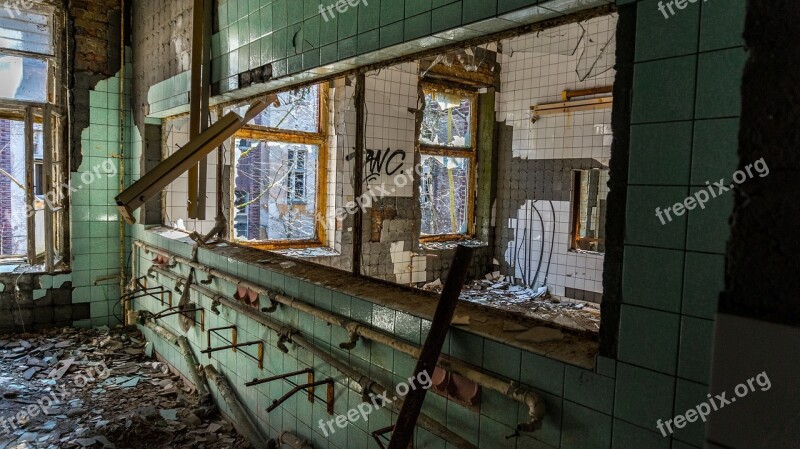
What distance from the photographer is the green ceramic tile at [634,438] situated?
133 cm

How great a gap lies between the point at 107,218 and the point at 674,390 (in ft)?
19.0

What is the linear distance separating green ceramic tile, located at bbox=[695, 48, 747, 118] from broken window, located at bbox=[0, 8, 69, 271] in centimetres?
580

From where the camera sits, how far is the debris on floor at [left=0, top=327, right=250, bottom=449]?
130 inches

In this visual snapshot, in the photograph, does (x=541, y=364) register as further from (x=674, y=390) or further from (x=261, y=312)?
(x=261, y=312)

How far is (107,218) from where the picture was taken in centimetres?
551

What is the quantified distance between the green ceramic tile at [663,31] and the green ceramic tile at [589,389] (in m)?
0.90

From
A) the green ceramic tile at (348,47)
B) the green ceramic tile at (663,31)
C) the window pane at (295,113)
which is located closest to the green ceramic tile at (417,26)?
the green ceramic tile at (348,47)

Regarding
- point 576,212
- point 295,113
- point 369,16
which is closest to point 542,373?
point 369,16

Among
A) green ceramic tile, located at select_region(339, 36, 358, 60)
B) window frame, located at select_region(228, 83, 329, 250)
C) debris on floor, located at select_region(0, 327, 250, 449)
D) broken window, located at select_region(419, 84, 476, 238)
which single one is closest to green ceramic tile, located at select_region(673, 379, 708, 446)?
green ceramic tile, located at select_region(339, 36, 358, 60)

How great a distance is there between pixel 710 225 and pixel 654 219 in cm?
13

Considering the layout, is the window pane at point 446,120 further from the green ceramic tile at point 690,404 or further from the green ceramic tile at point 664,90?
the green ceramic tile at point 690,404

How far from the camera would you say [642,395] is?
1352 millimetres

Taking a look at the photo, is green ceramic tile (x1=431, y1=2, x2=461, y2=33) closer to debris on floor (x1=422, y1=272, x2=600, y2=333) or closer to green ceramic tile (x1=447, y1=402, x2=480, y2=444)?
green ceramic tile (x1=447, y1=402, x2=480, y2=444)

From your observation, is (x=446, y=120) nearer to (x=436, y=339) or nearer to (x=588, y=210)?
(x=588, y=210)
